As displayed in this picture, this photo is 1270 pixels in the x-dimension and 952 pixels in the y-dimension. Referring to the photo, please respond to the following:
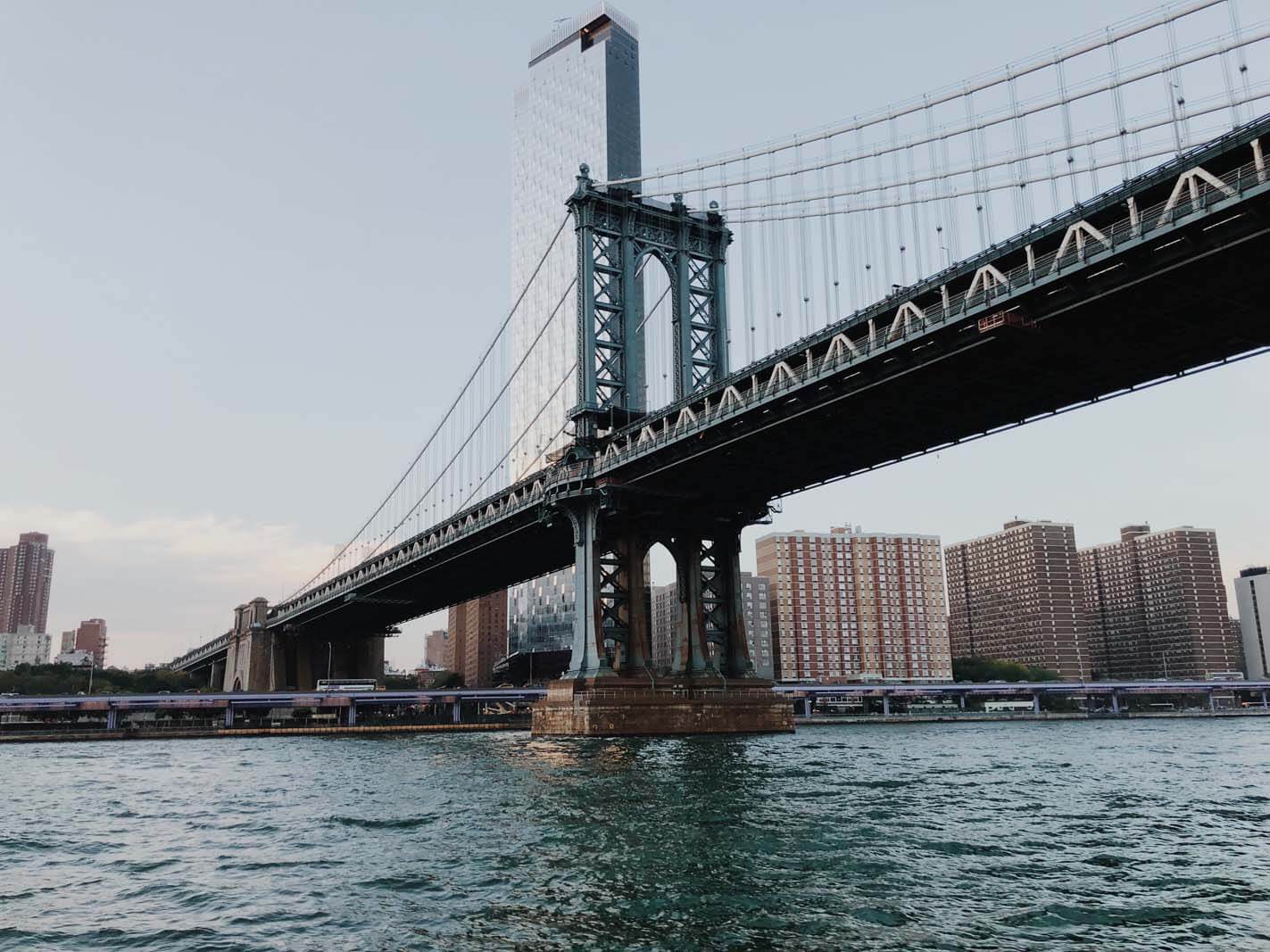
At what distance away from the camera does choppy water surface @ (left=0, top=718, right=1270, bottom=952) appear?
14109mm

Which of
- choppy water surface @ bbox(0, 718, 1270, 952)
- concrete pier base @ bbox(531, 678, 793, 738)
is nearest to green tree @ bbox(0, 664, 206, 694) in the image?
concrete pier base @ bbox(531, 678, 793, 738)

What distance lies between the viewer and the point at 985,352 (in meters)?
40.8

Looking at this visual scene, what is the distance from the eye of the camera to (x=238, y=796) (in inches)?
1372

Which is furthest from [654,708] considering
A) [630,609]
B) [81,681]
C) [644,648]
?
[81,681]

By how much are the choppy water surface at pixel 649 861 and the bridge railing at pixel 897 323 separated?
54.5 ft

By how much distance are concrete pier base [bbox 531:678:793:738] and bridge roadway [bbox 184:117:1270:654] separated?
11.3m

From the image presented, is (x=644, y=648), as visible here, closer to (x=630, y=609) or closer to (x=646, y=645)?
(x=646, y=645)

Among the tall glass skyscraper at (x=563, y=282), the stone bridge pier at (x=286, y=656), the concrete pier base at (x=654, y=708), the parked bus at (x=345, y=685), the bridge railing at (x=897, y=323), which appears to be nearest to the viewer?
the bridge railing at (x=897, y=323)

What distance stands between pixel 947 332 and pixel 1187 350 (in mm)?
9283

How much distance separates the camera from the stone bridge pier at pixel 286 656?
14288 centimetres

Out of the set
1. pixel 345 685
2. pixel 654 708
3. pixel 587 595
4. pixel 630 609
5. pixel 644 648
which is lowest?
pixel 654 708

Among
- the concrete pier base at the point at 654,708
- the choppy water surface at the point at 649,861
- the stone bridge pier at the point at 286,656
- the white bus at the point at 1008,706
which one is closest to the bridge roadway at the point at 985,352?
the concrete pier base at the point at 654,708

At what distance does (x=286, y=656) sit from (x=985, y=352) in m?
130

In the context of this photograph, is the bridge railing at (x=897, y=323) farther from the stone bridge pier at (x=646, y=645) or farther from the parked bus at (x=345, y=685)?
the parked bus at (x=345, y=685)
